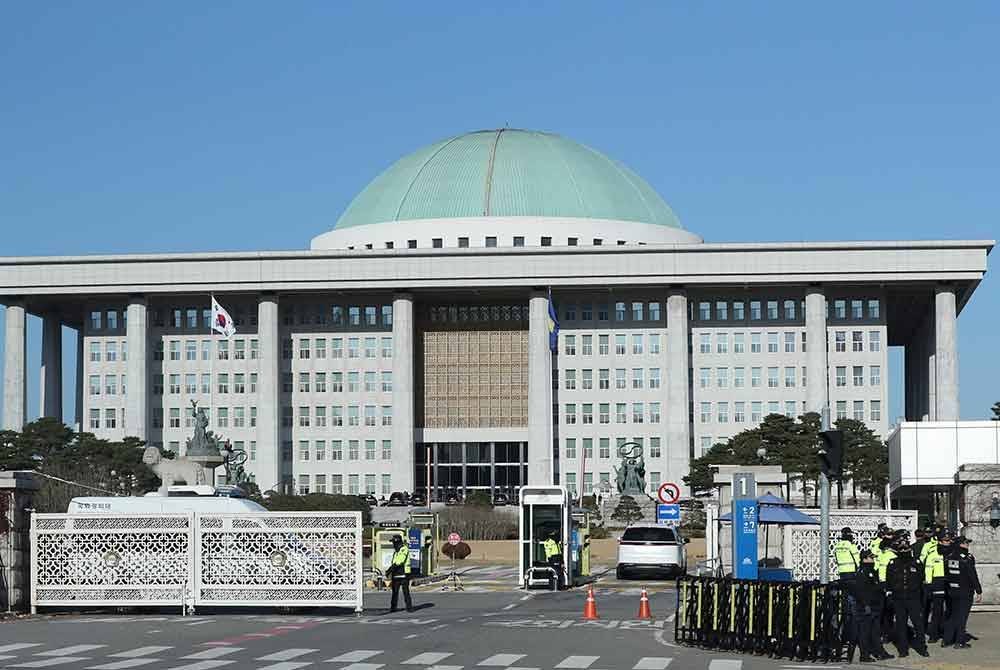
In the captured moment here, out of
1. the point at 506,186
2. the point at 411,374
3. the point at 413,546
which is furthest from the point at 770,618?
the point at 506,186

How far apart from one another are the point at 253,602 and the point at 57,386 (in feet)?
369

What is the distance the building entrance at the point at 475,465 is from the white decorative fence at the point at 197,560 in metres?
104

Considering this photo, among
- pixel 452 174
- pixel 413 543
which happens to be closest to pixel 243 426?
pixel 452 174

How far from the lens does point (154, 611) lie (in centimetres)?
3950

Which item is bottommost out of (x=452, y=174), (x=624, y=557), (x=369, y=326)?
(x=624, y=557)

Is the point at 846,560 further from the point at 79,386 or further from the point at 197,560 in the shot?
the point at 79,386

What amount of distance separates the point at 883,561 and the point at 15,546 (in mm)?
17908

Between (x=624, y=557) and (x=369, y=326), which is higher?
(x=369, y=326)

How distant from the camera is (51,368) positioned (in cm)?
14675

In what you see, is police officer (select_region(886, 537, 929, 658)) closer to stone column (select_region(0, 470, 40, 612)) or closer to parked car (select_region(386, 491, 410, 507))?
stone column (select_region(0, 470, 40, 612))

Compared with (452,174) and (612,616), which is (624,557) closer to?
(612,616)

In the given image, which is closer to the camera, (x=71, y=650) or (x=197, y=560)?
(x=71, y=650)

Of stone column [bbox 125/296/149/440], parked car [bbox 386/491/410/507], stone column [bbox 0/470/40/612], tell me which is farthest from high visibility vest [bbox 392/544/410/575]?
stone column [bbox 125/296/149/440]

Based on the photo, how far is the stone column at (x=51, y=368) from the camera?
14450 centimetres
